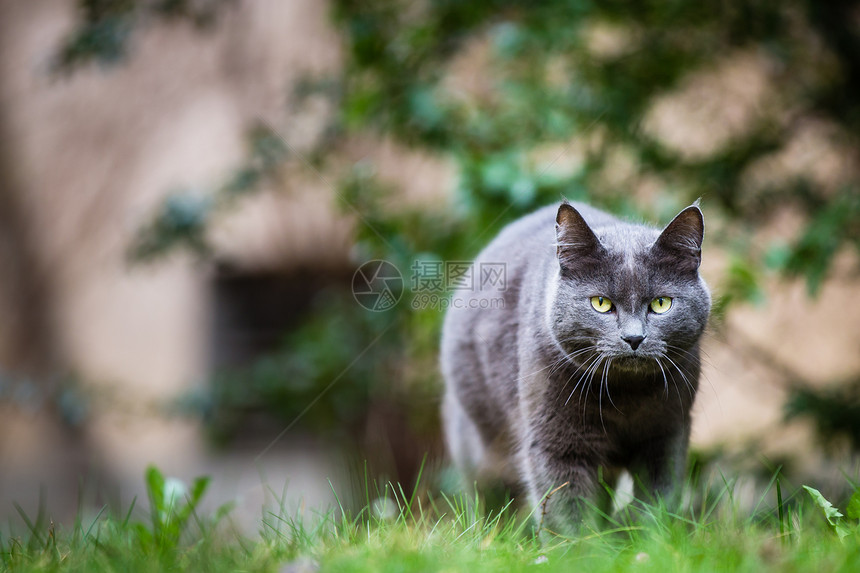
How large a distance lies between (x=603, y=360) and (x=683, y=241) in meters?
0.35

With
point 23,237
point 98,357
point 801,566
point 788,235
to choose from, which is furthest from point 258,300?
point 801,566

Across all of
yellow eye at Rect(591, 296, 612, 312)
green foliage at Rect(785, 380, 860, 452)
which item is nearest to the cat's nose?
yellow eye at Rect(591, 296, 612, 312)

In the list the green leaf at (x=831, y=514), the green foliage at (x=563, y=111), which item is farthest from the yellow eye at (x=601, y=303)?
the green foliage at (x=563, y=111)

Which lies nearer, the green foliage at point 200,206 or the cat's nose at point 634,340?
the cat's nose at point 634,340

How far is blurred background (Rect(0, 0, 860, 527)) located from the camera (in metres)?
2.98

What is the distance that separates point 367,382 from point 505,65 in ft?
5.53

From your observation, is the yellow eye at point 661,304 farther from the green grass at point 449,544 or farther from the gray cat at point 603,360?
the green grass at point 449,544

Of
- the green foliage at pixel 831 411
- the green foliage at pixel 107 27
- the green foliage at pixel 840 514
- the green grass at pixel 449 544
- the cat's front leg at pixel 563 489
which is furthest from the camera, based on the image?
the green foliage at pixel 107 27

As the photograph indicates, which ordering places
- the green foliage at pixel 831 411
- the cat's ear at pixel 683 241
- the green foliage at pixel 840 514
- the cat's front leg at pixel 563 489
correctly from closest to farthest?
1. the green foliage at pixel 840 514
2. the cat's ear at pixel 683 241
3. the cat's front leg at pixel 563 489
4. the green foliage at pixel 831 411

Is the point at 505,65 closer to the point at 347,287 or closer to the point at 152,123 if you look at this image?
the point at 347,287

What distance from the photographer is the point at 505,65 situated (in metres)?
3.42

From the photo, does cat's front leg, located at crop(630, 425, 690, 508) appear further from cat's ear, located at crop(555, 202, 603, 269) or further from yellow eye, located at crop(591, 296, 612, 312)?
cat's ear, located at crop(555, 202, 603, 269)

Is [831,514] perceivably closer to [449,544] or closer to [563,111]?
[449,544]

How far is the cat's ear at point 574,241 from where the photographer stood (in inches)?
70.6
